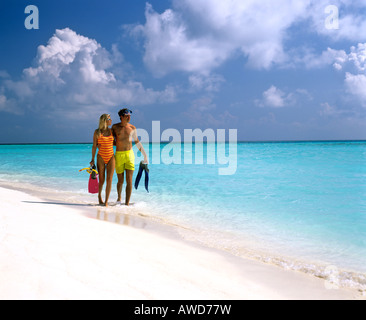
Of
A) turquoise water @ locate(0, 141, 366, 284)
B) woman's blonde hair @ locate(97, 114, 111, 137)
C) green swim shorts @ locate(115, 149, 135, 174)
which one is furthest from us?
green swim shorts @ locate(115, 149, 135, 174)

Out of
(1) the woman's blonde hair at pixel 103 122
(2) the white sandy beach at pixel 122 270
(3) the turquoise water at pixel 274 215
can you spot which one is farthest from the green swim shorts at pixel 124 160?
(2) the white sandy beach at pixel 122 270

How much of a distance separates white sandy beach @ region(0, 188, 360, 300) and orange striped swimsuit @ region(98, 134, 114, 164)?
96.2 inches

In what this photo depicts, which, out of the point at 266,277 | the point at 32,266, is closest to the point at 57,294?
the point at 32,266

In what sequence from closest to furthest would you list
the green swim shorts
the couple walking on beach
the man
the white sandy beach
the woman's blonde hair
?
the white sandy beach → the woman's blonde hair → the couple walking on beach → the man → the green swim shorts

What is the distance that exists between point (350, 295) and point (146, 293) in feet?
5.88

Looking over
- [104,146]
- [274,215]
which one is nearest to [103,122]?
[104,146]

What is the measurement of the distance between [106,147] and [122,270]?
381 centimetres

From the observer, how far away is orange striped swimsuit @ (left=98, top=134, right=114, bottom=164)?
5.79 metres

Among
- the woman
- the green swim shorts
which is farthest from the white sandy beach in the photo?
the green swim shorts

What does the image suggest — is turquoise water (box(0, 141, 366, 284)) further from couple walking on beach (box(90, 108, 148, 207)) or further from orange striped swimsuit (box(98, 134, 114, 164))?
orange striped swimsuit (box(98, 134, 114, 164))

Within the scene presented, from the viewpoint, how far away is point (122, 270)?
243 centimetres

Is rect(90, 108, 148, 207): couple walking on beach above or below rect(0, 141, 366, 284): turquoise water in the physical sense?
above

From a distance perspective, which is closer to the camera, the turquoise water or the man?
the turquoise water

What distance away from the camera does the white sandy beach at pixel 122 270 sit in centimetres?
208
